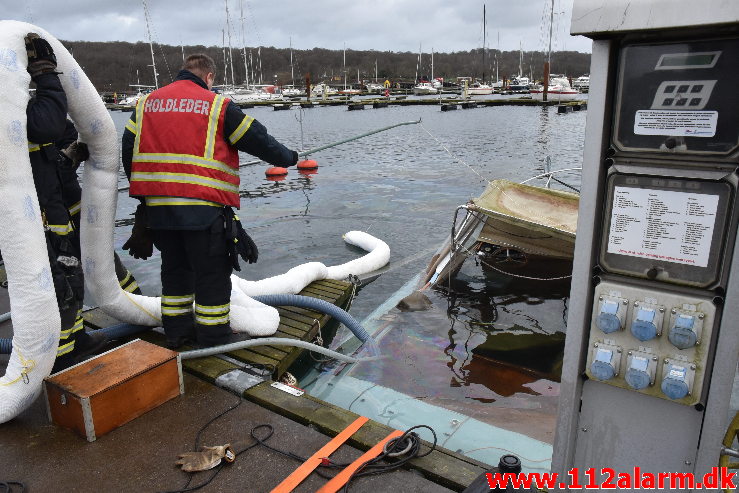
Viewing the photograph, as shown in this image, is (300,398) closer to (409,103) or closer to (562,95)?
(562,95)

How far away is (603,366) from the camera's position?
189 cm

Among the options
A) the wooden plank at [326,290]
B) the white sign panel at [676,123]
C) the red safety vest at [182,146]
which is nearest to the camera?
the white sign panel at [676,123]

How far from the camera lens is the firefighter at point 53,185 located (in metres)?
2.98

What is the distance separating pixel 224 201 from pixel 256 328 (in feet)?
4.01

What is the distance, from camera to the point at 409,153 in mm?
24531

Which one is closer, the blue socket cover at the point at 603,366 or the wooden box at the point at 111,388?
the blue socket cover at the point at 603,366

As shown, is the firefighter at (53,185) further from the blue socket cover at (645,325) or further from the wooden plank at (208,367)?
the blue socket cover at (645,325)

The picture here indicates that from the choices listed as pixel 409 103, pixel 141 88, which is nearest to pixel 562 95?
pixel 409 103

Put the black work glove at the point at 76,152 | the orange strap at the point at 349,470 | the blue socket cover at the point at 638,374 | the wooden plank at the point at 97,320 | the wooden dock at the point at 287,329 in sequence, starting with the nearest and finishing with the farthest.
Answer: the blue socket cover at the point at 638,374
the orange strap at the point at 349,470
the black work glove at the point at 76,152
the wooden dock at the point at 287,329
the wooden plank at the point at 97,320

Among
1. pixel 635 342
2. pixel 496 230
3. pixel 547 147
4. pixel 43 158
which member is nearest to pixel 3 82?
pixel 43 158

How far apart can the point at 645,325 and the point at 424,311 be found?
15.3 feet

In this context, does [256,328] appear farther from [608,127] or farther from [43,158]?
[608,127]

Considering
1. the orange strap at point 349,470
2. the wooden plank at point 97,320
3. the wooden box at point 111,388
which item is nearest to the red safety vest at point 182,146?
the wooden box at point 111,388

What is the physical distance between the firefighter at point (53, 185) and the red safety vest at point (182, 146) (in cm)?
48
